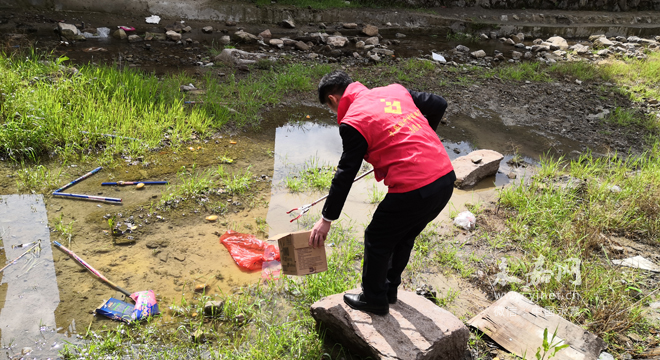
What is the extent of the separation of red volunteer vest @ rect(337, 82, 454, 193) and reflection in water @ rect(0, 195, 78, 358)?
76.3 inches

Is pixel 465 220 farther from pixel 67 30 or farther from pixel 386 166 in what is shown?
pixel 67 30

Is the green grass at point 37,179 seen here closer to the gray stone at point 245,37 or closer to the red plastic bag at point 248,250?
the red plastic bag at point 248,250

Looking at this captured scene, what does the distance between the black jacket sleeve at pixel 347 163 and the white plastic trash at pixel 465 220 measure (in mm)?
1884

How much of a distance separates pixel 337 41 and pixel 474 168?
542 cm

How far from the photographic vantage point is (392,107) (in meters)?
2.02

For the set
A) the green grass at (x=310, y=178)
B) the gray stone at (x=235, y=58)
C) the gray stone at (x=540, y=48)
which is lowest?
the green grass at (x=310, y=178)

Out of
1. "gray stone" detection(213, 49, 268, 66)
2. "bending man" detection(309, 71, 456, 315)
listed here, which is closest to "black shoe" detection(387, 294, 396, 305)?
"bending man" detection(309, 71, 456, 315)

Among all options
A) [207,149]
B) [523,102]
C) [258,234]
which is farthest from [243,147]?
[523,102]

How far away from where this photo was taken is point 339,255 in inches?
122

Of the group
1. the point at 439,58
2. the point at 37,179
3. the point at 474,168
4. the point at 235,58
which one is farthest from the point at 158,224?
the point at 439,58

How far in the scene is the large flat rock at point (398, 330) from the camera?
2.04 m

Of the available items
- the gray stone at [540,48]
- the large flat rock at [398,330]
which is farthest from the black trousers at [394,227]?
the gray stone at [540,48]

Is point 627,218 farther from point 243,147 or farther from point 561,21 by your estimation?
point 561,21

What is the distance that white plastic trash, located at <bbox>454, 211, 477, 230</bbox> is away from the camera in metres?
3.50
